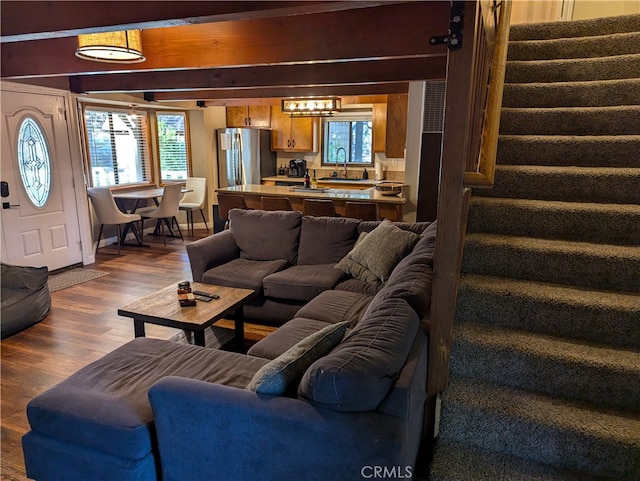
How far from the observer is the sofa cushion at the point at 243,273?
356cm

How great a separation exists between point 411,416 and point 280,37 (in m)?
2.62

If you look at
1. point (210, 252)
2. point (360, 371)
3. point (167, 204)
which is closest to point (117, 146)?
point (167, 204)

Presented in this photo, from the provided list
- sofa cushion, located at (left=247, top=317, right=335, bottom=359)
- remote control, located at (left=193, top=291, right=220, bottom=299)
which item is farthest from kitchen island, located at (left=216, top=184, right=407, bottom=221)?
sofa cushion, located at (left=247, top=317, right=335, bottom=359)

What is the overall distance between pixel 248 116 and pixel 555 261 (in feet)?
22.8

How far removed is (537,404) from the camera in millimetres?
1723

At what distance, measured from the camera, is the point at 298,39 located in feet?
9.64

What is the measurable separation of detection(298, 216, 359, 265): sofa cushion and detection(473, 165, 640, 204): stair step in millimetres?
1564

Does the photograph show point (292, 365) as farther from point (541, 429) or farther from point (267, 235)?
point (267, 235)

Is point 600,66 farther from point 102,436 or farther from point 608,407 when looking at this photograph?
point 102,436

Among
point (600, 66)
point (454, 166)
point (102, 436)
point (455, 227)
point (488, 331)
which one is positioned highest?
point (600, 66)

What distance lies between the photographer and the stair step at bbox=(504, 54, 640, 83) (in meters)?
2.80

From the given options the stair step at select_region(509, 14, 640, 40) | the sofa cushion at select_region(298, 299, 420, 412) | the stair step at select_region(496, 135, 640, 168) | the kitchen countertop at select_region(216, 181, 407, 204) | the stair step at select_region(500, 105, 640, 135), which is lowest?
the sofa cushion at select_region(298, 299, 420, 412)

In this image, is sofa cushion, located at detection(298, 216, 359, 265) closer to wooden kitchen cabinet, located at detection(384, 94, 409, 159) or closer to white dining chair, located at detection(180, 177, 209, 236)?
wooden kitchen cabinet, located at detection(384, 94, 409, 159)

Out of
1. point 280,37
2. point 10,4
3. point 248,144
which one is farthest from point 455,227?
point 248,144
